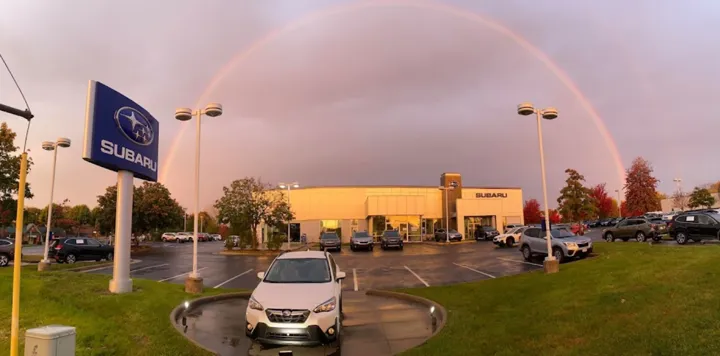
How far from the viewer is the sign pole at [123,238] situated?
1188 centimetres

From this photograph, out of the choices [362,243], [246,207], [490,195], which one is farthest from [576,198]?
[246,207]

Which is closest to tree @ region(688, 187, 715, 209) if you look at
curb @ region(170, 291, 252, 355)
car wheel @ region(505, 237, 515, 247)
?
car wheel @ region(505, 237, 515, 247)

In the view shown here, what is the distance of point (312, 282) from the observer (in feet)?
29.3

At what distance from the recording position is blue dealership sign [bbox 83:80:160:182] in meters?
11.4

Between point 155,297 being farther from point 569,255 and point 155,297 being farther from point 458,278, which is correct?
point 569,255

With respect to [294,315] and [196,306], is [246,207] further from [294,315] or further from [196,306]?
[294,315]

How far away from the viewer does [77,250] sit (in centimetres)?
2611

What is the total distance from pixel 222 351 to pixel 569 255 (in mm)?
15639

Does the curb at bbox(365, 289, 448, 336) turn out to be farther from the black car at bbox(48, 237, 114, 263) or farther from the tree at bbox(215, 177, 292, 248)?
the tree at bbox(215, 177, 292, 248)

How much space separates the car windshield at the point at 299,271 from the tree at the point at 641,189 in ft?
191

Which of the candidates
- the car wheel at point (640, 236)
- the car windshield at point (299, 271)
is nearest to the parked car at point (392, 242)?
the car wheel at point (640, 236)

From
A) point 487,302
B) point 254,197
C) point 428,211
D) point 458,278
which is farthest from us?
point 428,211

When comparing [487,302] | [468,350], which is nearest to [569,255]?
[487,302]

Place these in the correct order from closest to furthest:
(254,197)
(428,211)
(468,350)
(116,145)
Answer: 1. (468,350)
2. (116,145)
3. (254,197)
4. (428,211)
